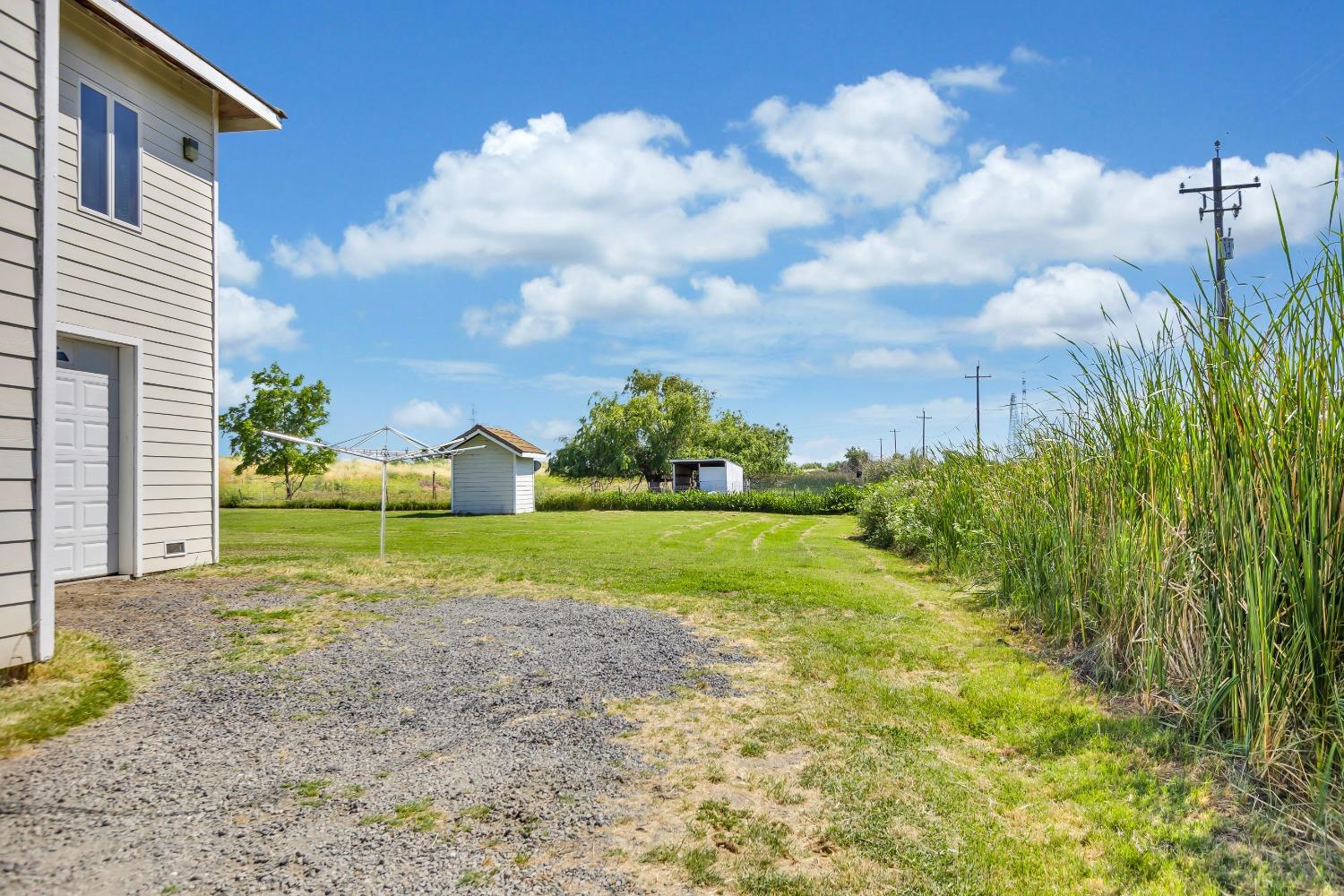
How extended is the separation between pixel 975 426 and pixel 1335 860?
7.92 m

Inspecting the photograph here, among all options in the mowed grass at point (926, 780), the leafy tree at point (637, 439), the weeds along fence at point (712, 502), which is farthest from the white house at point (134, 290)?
the leafy tree at point (637, 439)

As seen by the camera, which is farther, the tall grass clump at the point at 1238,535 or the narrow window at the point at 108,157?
the narrow window at the point at 108,157

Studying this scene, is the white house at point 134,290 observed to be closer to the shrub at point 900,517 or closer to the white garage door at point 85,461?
the white garage door at point 85,461

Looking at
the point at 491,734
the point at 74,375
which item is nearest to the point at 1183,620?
the point at 491,734

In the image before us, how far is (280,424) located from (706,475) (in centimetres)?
1975

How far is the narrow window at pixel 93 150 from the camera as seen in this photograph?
744 cm

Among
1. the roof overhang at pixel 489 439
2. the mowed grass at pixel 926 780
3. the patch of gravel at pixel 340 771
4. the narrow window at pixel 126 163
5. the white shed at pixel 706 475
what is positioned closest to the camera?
the patch of gravel at pixel 340 771


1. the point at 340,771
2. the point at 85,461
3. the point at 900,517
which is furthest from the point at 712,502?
the point at 340,771

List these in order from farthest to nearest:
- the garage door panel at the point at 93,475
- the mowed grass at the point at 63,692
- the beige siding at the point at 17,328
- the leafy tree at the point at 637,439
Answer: the leafy tree at the point at 637,439 → the garage door panel at the point at 93,475 → the beige siding at the point at 17,328 → the mowed grass at the point at 63,692

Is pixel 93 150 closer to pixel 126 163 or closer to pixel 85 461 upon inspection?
pixel 126 163

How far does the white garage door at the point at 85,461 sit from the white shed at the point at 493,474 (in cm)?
1755

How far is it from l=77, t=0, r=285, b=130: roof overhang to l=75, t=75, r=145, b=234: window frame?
25.9 inches

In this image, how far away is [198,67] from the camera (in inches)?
334

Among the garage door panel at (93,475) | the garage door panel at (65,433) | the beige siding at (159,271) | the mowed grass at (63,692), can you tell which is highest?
the beige siding at (159,271)
